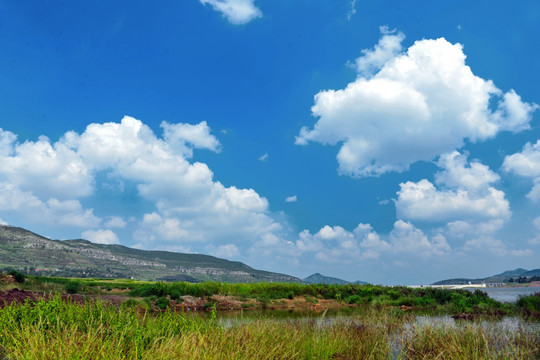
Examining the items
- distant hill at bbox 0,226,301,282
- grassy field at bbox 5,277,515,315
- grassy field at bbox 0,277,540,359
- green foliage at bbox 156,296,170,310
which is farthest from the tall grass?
distant hill at bbox 0,226,301,282

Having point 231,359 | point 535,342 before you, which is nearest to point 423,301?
point 535,342

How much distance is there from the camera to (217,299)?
117 feet

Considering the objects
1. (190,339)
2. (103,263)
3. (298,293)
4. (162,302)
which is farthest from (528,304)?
(103,263)

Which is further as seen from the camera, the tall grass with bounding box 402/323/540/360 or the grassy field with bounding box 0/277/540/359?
the tall grass with bounding box 402/323/540/360

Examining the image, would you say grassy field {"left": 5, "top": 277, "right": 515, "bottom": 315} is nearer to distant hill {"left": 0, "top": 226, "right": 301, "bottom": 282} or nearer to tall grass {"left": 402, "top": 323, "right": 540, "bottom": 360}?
tall grass {"left": 402, "top": 323, "right": 540, "bottom": 360}

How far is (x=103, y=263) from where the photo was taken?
153125mm

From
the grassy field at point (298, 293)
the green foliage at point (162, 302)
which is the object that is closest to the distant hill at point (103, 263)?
the grassy field at point (298, 293)

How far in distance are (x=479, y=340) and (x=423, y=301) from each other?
94.9 feet

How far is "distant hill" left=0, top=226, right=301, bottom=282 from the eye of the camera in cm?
12505

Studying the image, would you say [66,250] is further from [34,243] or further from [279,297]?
[279,297]

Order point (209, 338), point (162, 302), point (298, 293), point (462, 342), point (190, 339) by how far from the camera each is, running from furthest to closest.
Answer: point (298, 293) < point (162, 302) < point (462, 342) < point (209, 338) < point (190, 339)

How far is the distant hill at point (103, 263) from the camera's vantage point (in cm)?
12505

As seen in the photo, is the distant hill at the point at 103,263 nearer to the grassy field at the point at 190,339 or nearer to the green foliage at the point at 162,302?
the green foliage at the point at 162,302

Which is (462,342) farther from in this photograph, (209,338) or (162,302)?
(162,302)
